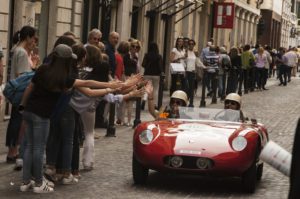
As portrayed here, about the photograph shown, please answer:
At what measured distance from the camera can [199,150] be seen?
31.8ft

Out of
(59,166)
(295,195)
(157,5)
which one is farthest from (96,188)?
(157,5)

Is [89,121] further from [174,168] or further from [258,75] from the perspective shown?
[258,75]

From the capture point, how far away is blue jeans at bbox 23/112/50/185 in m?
9.04

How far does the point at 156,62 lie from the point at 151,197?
439 inches

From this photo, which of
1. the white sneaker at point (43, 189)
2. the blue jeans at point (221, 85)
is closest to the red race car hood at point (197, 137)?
the white sneaker at point (43, 189)

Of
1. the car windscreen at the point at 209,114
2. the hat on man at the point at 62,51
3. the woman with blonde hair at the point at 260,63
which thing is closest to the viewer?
the hat on man at the point at 62,51

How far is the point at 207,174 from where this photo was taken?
382 inches

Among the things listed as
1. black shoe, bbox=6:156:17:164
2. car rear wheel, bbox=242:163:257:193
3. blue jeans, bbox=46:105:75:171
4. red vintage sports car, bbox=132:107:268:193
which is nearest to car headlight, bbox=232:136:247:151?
red vintage sports car, bbox=132:107:268:193

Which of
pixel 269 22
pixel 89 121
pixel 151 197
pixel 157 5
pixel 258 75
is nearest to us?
pixel 151 197

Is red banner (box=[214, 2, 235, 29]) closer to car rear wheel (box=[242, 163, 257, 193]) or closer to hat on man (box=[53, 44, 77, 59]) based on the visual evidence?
car rear wheel (box=[242, 163, 257, 193])

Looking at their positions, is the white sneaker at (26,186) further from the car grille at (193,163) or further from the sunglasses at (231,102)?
the sunglasses at (231,102)

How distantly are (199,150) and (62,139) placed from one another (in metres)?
1.50

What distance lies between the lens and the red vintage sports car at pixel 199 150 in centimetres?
966

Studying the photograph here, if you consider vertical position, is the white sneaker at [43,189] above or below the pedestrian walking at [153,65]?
below
